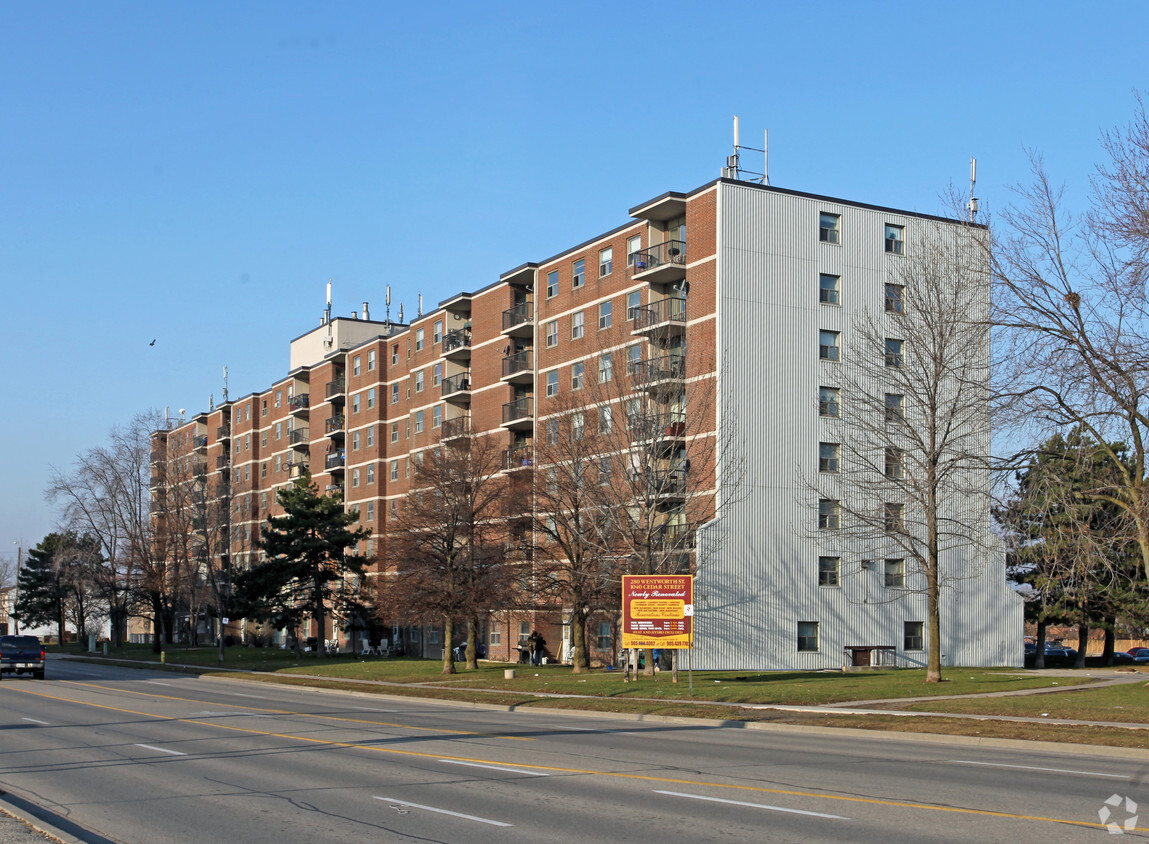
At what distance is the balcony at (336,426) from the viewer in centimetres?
8838

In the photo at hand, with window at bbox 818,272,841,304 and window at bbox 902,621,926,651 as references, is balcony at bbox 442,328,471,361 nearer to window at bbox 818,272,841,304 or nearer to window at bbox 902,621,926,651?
window at bbox 818,272,841,304

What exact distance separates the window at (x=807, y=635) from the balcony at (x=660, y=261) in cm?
1693

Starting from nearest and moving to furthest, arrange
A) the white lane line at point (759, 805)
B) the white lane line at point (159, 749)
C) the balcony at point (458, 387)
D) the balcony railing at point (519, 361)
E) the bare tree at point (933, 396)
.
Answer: the white lane line at point (759, 805) < the white lane line at point (159, 749) < the bare tree at point (933, 396) < the balcony railing at point (519, 361) < the balcony at point (458, 387)

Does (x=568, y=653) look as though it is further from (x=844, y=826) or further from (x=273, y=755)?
(x=844, y=826)

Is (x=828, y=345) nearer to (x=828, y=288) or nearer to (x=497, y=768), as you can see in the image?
(x=828, y=288)

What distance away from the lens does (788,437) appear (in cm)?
5069

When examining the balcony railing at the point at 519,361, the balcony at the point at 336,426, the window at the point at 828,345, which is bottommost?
the balcony at the point at 336,426

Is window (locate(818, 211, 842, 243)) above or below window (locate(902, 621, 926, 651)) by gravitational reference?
above

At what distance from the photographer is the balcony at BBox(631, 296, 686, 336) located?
50688mm

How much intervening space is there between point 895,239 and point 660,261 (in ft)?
→ 38.0

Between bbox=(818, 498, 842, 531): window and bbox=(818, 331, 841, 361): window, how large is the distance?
676 centimetres

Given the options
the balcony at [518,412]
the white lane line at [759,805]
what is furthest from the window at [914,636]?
the white lane line at [759,805]

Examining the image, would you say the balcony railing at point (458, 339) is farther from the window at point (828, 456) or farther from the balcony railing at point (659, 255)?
the window at point (828, 456)

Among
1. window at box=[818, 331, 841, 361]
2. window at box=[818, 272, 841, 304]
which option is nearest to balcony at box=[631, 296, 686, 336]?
window at box=[818, 272, 841, 304]
